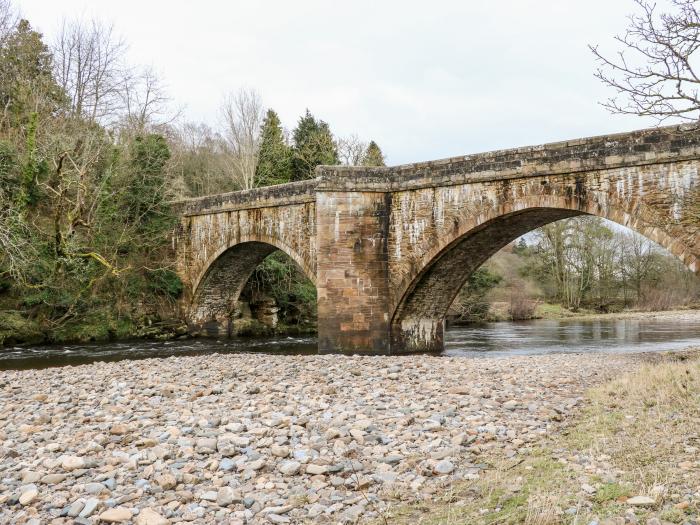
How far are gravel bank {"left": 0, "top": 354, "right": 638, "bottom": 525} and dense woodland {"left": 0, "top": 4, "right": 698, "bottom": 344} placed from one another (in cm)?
792

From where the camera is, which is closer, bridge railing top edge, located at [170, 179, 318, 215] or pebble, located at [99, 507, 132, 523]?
pebble, located at [99, 507, 132, 523]

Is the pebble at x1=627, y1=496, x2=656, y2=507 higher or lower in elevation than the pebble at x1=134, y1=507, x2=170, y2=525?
higher

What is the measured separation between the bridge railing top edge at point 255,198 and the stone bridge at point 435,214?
0.15 ft

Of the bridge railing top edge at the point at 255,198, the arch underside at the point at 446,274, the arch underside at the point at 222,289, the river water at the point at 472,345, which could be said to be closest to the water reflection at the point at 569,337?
the river water at the point at 472,345

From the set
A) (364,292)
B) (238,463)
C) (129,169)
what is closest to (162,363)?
(364,292)

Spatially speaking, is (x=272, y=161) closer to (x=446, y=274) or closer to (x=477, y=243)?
(x=446, y=274)

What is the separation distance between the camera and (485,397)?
24.5 ft

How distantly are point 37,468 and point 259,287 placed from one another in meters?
20.5

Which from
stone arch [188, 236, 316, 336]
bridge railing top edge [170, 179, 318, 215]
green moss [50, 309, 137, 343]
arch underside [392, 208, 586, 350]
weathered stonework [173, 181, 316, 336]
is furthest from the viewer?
stone arch [188, 236, 316, 336]

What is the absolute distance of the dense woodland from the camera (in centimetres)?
1848

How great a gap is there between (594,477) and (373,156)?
110ft

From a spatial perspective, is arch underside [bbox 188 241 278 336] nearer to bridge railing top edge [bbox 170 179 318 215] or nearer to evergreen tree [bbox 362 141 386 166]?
bridge railing top edge [bbox 170 179 318 215]

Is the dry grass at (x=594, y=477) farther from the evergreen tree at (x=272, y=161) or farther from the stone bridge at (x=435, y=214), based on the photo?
the evergreen tree at (x=272, y=161)

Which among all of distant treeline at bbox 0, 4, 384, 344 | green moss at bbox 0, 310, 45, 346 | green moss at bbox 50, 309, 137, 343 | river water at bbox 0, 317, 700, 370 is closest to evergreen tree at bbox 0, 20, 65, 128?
distant treeline at bbox 0, 4, 384, 344
